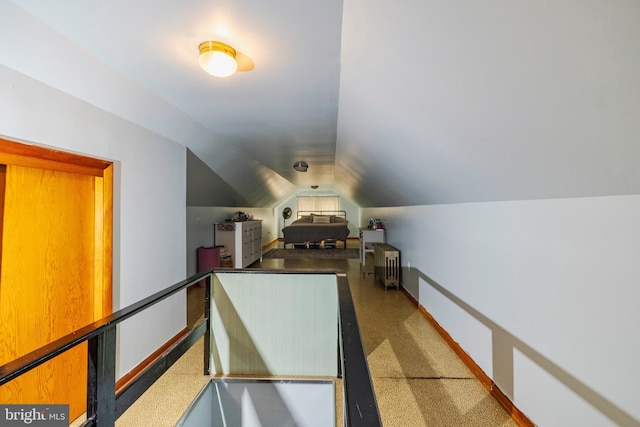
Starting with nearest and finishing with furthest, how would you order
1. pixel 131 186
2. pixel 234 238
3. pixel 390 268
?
pixel 131 186 → pixel 390 268 → pixel 234 238

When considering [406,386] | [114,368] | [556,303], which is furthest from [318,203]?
[114,368]

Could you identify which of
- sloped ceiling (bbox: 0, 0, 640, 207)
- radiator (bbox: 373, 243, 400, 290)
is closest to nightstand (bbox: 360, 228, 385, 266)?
radiator (bbox: 373, 243, 400, 290)

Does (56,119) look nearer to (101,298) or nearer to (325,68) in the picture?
(101,298)

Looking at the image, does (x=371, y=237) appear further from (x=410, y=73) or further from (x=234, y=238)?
(x=410, y=73)

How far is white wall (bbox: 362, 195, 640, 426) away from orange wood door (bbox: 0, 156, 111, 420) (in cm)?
258

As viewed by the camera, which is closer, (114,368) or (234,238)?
(114,368)

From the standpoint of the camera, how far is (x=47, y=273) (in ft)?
5.25

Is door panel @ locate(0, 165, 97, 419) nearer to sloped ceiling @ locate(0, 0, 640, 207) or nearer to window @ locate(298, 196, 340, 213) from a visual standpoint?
sloped ceiling @ locate(0, 0, 640, 207)

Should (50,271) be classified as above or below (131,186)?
below

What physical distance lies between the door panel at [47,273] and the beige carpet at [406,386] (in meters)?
0.48

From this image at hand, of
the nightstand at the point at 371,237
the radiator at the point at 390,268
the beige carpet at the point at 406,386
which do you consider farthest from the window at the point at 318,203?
the beige carpet at the point at 406,386

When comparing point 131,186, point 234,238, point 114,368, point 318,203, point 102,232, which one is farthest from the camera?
point 318,203

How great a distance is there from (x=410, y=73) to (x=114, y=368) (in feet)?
5.84

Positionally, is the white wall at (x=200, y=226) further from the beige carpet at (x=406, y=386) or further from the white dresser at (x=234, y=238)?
the beige carpet at (x=406, y=386)
